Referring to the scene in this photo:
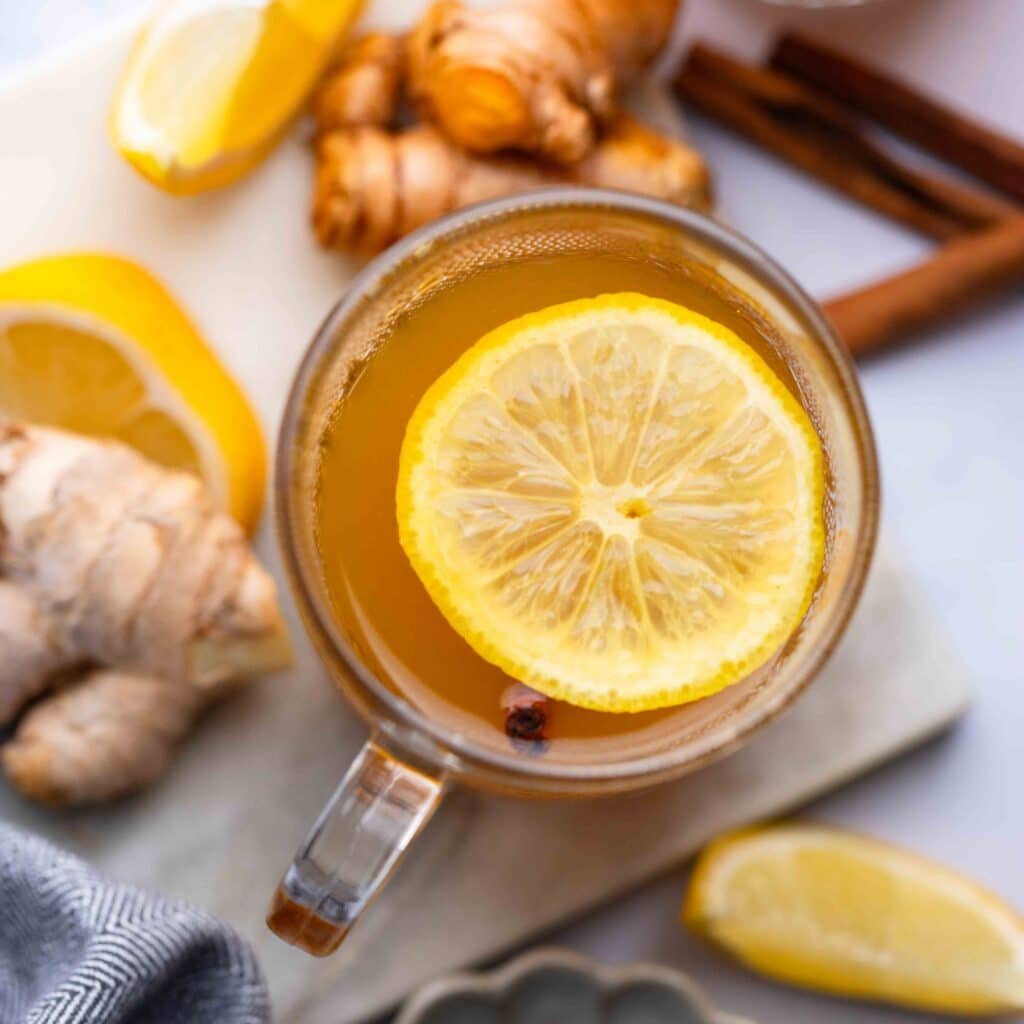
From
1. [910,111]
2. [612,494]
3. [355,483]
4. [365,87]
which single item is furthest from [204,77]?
[910,111]

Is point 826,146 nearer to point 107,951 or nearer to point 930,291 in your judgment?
point 930,291

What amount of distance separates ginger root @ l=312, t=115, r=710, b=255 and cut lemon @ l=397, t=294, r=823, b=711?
0.29 meters

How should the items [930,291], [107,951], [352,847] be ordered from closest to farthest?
[352,847] → [107,951] → [930,291]

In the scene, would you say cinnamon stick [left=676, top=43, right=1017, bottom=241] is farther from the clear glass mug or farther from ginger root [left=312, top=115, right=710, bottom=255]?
the clear glass mug

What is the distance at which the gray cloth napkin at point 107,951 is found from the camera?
1.05 meters

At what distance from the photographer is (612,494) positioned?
0.99m

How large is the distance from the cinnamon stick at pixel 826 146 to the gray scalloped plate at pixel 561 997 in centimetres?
75

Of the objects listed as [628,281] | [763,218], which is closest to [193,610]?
[628,281]

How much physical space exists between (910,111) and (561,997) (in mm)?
891

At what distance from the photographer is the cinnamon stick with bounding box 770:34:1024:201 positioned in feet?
4.46

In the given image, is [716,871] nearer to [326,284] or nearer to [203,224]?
[326,284]

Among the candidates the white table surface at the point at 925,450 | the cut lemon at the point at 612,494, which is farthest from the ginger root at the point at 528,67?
the cut lemon at the point at 612,494

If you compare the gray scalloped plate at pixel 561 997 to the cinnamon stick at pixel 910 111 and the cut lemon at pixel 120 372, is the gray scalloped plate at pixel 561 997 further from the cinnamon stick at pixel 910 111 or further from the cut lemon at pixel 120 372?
the cinnamon stick at pixel 910 111

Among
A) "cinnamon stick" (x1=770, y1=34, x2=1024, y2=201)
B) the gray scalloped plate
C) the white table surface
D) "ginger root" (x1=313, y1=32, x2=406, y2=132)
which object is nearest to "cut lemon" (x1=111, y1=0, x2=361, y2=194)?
"ginger root" (x1=313, y1=32, x2=406, y2=132)
